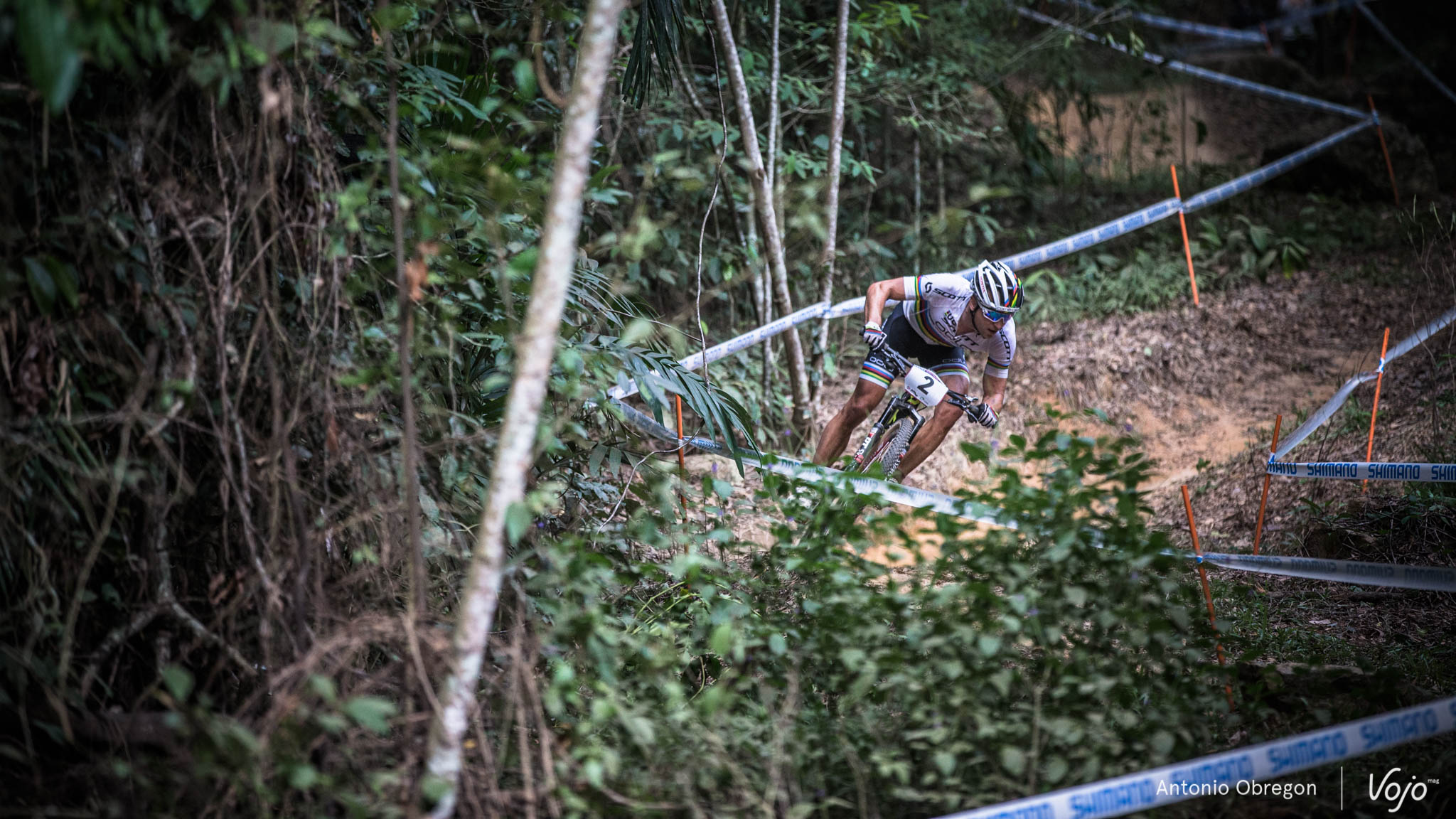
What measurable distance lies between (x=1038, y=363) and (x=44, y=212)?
7.48 metres

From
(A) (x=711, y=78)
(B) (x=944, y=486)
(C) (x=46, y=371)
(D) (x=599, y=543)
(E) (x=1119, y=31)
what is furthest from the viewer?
(E) (x=1119, y=31)

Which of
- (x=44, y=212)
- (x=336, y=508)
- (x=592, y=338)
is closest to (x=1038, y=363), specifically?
(x=592, y=338)

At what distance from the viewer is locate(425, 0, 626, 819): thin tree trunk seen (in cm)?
241

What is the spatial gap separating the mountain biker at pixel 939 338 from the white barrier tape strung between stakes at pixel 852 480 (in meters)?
0.80

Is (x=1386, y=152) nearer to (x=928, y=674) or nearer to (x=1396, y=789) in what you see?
(x=1396, y=789)

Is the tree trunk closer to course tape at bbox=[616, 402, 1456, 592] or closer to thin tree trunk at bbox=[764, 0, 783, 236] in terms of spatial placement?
thin tree trunk at bbox=[764, 0, 783, 236]

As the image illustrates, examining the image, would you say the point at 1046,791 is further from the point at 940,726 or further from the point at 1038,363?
the point at 1038,363

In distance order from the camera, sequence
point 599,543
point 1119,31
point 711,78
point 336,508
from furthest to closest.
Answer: point 1119,31 → point 711,78 → point 599,543 → point 336,508

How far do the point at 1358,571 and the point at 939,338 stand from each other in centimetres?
274

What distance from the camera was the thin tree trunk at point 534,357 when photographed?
241cm

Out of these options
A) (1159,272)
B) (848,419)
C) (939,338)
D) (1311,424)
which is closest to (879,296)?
(939,338)

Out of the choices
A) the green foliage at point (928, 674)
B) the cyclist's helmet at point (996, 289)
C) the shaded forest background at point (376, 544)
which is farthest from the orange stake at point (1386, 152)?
the green foliage at point (928, 674)

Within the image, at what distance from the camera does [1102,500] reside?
304 centimetres

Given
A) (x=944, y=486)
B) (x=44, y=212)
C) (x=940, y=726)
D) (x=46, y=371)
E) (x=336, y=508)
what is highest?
(x=944, y=486)
